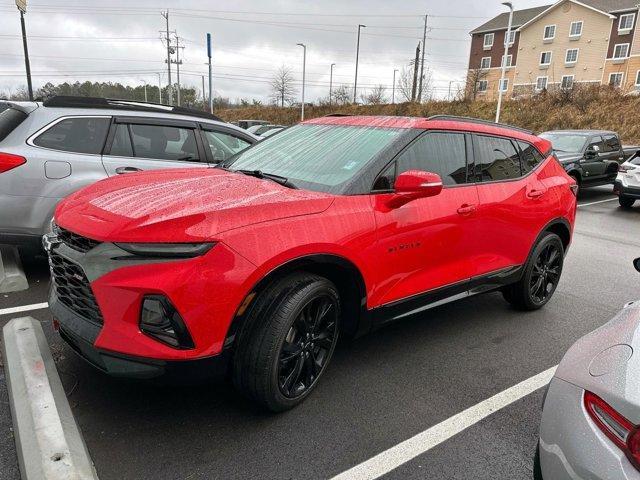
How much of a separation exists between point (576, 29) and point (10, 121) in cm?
6170

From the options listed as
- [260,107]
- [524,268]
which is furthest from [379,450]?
Answer: [260,107]

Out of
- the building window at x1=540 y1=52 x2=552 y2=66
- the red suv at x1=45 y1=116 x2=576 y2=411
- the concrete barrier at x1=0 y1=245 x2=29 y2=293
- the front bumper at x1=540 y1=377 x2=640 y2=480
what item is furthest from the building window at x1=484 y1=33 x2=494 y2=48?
the front bumper at x1=540 y1=377 x2=640 y2=480

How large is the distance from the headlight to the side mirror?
4.19ft

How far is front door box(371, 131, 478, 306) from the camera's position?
3.06 metres

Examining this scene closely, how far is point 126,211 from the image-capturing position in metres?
2.46

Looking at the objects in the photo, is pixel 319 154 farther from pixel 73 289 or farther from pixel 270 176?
pixel 73 289

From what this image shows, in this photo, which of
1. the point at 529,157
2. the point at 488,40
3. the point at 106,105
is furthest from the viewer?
the point at 488,40

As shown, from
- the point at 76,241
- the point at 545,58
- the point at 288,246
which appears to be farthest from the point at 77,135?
the point at 545,58

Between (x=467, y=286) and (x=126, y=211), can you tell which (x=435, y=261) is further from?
(x=126, y=211)

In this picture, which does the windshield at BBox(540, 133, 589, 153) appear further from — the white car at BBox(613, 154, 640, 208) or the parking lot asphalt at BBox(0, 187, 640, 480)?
the parking lot asphalt at BBox(0, 187, 640, 480)

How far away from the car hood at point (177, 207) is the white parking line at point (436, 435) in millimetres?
1344

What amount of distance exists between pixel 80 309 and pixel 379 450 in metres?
1.73

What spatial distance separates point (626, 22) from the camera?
4959cm

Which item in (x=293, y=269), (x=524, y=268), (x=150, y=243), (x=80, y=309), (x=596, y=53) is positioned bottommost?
(x=524, y=268)
